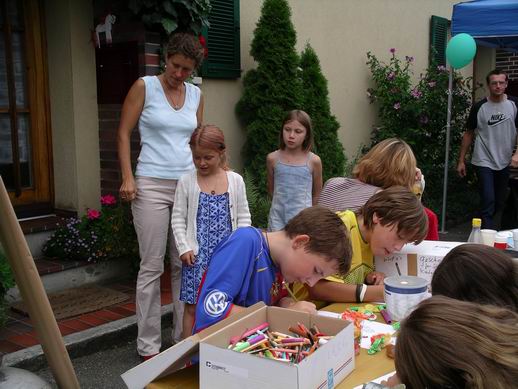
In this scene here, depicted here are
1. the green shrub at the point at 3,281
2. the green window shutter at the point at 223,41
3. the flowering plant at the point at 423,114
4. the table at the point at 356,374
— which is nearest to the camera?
the table at the point at 356,374

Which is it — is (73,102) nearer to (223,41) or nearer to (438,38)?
(223,41)

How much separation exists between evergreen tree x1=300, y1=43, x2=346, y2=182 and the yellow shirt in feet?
12.4

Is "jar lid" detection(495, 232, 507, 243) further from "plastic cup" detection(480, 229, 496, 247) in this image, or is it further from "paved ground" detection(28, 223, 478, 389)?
"paved ground" detection(28, 223, 478, 389)

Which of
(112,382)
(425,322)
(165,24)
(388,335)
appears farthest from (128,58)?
(425,322)

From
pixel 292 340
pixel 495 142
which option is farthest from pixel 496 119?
pixel 292 340

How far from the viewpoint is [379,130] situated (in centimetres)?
837

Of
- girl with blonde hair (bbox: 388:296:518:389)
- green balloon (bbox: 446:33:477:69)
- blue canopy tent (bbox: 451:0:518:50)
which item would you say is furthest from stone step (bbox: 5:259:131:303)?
blue canopy tent (bbox: 451:0:518:50)

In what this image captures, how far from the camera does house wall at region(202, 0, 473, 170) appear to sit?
6.16 m

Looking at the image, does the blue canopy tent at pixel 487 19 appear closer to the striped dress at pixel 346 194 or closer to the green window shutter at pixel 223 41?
the green window shutter at pixel 223 41

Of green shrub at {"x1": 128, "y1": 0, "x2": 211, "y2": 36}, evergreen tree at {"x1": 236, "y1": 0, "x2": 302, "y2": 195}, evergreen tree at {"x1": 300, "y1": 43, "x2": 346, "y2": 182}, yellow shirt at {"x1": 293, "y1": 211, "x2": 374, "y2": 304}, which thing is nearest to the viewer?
yellow shirt at {"x1": 293, "y1": 211, "x2": 374, "y2": 304}

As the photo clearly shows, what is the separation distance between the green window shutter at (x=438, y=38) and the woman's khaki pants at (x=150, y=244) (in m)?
6.90

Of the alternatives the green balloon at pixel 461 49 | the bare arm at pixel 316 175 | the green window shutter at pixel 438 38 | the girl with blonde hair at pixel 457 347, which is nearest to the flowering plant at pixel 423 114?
the green window shutter at pixel 438 38

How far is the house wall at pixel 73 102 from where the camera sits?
4.76 meters

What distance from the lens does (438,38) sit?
973 centimetres
